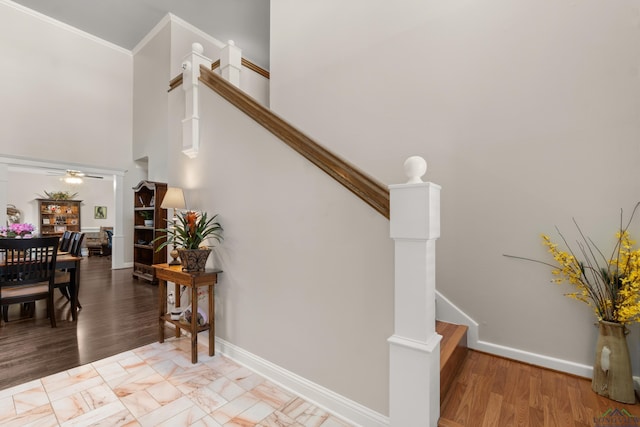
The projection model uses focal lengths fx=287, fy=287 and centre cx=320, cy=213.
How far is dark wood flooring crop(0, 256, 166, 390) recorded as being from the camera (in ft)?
7.37

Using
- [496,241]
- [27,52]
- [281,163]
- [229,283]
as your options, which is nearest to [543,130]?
[496,241]

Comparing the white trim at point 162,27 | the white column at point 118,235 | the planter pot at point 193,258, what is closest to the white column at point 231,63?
the planter pot at point 193,258

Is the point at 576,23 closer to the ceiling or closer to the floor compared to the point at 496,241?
closer to the ceiling

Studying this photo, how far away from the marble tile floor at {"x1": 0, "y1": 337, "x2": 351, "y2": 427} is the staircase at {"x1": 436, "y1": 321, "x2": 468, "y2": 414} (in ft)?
1.97

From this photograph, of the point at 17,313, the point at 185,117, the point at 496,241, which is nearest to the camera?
the point at 496,241

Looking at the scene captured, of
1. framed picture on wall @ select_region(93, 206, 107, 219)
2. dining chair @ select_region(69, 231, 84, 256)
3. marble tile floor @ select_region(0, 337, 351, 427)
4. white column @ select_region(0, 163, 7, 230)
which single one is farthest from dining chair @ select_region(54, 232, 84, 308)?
framed picture on wall @ select_region(93, 206, 107, 219)

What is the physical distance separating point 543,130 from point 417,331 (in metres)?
1.59

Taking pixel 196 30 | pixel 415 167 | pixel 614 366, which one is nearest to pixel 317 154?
pixel 415 167

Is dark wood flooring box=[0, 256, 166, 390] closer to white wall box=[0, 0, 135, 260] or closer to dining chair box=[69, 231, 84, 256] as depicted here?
dining chair box=[69, 231, 84, 256]

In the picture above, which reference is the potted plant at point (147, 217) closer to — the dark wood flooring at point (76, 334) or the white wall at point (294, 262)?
the dark wood flooring at point (76, 334)

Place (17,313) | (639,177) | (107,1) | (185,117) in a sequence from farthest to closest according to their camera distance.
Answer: (107,1)
(17,313)
(185,117)
(639,177)

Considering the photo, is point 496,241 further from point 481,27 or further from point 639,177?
point 481,27

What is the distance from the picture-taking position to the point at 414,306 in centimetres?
131

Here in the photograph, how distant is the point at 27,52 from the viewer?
18.4 feet
